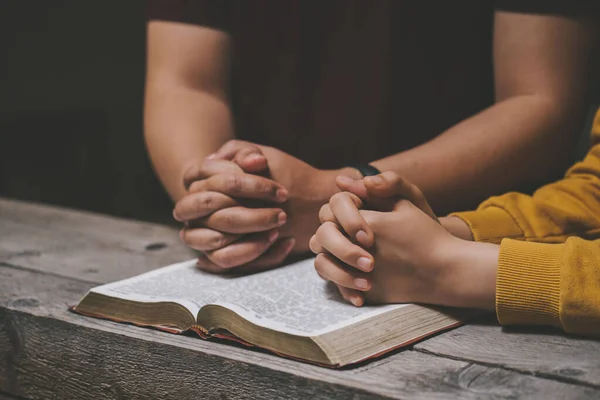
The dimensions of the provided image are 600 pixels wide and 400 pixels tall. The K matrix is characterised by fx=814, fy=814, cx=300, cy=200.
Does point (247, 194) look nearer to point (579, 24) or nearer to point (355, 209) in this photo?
point (355, 209)

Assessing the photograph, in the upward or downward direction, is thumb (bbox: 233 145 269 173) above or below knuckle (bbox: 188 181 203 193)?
above

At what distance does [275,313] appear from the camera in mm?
841

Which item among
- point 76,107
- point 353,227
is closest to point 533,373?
point 353,227

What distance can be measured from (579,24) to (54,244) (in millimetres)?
881

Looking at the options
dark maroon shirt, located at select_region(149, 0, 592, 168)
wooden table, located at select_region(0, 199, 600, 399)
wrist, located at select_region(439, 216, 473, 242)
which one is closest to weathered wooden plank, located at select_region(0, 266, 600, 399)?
wooden table, located at select_region(0, 199, 600, 399)

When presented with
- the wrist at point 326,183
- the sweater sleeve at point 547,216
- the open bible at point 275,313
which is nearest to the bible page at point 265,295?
the open bible at point 275,313

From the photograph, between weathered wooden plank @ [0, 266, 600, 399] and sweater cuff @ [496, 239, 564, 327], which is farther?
sweater cuff @ [496, 239, 564, 327]

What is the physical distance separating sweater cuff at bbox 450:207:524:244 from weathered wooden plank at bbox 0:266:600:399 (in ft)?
0.82

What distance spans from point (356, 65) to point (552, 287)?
721 millimetres

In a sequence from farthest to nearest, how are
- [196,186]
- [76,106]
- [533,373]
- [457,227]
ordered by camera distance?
[76,106], [196,186], [457,227], [533,373]

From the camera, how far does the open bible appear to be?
30.5 inches

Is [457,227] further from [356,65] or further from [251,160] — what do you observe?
[356,65]

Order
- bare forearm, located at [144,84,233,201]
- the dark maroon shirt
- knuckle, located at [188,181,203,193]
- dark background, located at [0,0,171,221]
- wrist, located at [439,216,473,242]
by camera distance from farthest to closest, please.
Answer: dark background, located at [0,0,171,221], the dark maroon shirt, bare forearm, located at [144,84,233,201], knuckle, located at [188,181,203,193], wrist, located at [439,216,473,242]

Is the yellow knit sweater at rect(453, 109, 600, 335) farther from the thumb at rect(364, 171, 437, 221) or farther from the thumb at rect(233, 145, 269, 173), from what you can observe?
the thumb at rect(233, 145, 269, 173)
